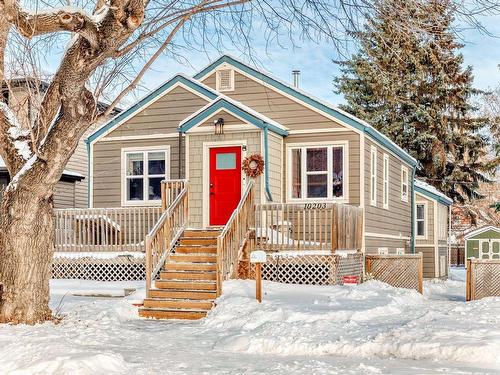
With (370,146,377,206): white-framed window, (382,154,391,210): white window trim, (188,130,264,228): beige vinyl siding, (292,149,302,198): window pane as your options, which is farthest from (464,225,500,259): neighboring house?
(188,130,264,228): beige vinyl siding

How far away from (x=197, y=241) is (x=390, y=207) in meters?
9.07

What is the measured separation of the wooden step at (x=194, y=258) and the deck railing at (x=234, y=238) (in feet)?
1.07

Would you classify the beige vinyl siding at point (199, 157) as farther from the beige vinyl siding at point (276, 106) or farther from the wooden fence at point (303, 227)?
the wooden fence at point (303, 227)

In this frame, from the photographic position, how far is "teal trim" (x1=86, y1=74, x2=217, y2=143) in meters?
18.4

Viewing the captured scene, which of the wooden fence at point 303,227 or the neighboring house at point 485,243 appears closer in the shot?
the wooden fence at point 303,227

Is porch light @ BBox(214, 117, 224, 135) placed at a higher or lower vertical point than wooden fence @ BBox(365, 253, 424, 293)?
higher

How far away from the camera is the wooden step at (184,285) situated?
40.7ft

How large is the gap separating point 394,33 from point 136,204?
1091 cm

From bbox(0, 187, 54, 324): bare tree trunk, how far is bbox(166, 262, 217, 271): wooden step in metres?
4.09

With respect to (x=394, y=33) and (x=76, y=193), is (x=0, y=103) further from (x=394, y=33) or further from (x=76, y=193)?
(x=76, y=193)

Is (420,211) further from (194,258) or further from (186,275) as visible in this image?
(186,275)

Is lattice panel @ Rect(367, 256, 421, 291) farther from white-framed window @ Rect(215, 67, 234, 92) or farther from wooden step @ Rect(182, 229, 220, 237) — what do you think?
white-framed window @ Rect(215, 67, 234, 92)

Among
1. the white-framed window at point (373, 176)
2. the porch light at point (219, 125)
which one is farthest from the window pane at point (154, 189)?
the white-framed window at point (373, 176)

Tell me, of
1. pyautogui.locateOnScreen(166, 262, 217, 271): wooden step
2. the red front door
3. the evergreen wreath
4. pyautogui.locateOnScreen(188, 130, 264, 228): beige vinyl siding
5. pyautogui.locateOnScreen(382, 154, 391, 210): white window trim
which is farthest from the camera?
pyautogui.locateOnScreen(382, 154, 391, 210): white window trim
